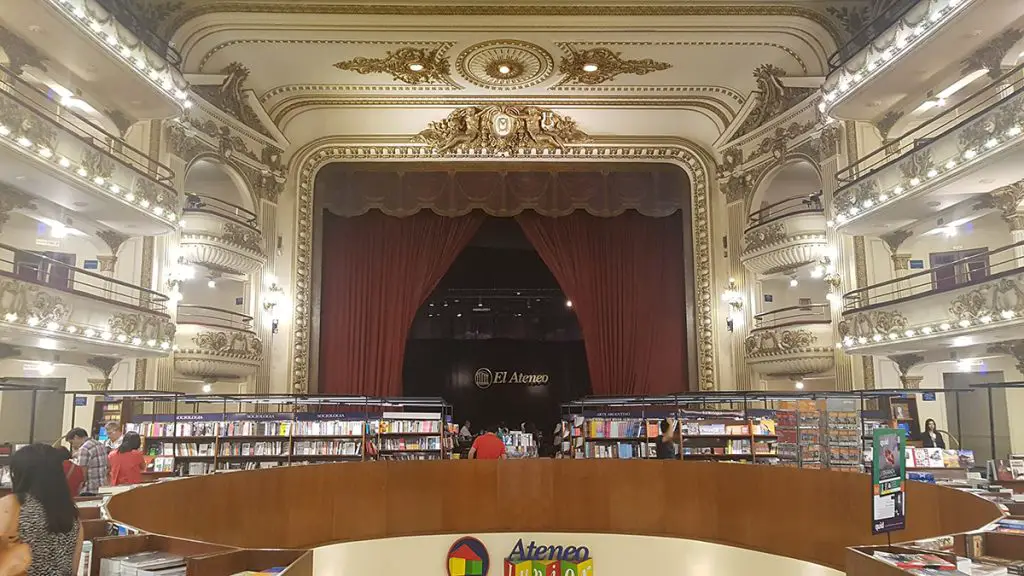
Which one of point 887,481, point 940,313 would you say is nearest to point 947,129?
point 940,313

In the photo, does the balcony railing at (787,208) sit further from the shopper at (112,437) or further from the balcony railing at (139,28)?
the shopper at (112,437)

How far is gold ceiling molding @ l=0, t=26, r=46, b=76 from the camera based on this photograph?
8.36m

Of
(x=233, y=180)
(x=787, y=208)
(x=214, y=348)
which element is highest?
(x=233, y=180)

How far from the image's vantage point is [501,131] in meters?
14.1

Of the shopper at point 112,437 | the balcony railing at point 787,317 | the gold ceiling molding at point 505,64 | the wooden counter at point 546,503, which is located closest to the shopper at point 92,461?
the wooden counter at point 546,503

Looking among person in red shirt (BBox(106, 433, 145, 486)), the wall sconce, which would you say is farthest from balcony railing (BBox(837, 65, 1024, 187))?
person in red shirt (BBox(106, 433, 145, 486))

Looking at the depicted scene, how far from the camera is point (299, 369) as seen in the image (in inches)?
540

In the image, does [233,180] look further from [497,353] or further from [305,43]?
[497,353]

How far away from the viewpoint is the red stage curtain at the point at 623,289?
15.0 metres

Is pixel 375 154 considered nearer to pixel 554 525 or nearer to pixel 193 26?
pixel 193 26

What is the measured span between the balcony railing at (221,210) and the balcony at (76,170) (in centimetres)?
86

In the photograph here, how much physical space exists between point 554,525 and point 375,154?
872 centimetres

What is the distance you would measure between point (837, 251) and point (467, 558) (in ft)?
23.6

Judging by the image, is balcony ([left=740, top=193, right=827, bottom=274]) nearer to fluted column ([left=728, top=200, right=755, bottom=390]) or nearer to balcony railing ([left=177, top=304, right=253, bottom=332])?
fluted column ([left=728, top=200, right=755, bottom=390])
